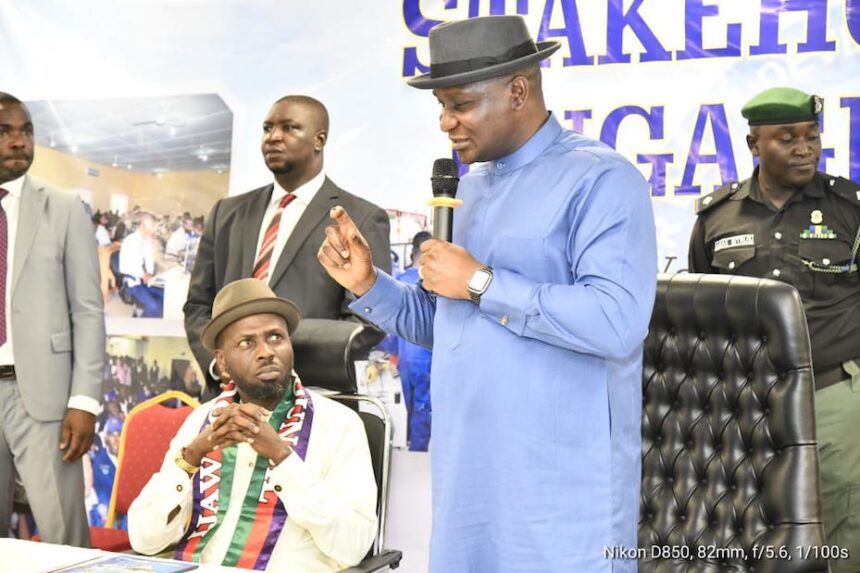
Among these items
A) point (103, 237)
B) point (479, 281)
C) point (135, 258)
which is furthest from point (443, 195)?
point (103, 237)

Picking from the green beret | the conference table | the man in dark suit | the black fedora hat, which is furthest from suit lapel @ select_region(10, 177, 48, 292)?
the green beret

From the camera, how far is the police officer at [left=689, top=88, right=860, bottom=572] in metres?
3.44

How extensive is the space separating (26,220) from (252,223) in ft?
2.82

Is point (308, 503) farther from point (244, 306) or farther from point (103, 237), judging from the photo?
point (103, 237)

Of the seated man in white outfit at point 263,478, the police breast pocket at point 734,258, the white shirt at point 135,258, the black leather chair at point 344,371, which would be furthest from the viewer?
the white shirt at point 135,258

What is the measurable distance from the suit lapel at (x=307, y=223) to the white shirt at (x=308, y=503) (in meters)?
0.93

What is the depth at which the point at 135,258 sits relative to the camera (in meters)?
5.30

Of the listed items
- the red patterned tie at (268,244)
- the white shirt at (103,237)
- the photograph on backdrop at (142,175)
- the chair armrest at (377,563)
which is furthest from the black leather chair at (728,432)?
the white shirt at (103,237)

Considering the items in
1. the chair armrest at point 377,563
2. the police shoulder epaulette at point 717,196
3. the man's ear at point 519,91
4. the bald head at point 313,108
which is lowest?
the chair armrest at point 377,563

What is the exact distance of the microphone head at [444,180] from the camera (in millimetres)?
1989

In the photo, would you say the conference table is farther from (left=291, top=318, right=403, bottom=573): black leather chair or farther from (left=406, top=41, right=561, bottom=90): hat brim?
(left=406, top=41, right=561, bottom=90): hat brim

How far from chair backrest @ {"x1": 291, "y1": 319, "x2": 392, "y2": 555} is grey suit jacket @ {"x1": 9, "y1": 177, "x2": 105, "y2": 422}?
3.39ft

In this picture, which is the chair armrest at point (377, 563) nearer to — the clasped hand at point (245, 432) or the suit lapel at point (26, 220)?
the clasped hand at point (245, 432)

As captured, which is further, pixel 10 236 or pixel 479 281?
pixel 10 236
